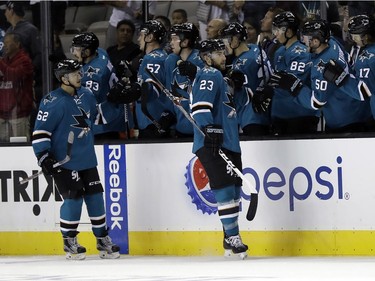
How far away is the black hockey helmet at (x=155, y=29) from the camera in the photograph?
35.1 ft

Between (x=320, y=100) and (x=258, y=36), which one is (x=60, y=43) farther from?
(x=320, y=100)

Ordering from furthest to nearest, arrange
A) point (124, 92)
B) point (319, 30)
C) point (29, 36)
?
point (29, 36), point (124, 92), point (319, 30)

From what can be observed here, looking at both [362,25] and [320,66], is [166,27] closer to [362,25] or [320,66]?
[320,66]

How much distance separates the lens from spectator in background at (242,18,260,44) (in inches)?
429

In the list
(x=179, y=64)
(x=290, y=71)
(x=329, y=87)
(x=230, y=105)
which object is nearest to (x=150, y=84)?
(x=179, y=64)

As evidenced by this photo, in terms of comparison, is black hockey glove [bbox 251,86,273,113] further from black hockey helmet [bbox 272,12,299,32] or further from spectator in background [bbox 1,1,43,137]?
spectator in background [bbox 1,1,43,137]

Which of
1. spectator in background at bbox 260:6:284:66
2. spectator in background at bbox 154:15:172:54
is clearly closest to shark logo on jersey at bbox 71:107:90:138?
spectator in background at bbox 154:15:172:54

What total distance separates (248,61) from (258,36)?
446mm

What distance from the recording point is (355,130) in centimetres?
998

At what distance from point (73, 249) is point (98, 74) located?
4.59 feet

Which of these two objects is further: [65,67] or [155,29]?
[155,29]

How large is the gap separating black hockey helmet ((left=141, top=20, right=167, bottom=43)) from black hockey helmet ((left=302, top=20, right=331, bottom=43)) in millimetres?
1219

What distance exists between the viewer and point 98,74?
10.8 m

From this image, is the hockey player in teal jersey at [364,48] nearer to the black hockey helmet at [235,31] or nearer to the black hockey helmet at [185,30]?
the black hockey helmet at [235,31]
